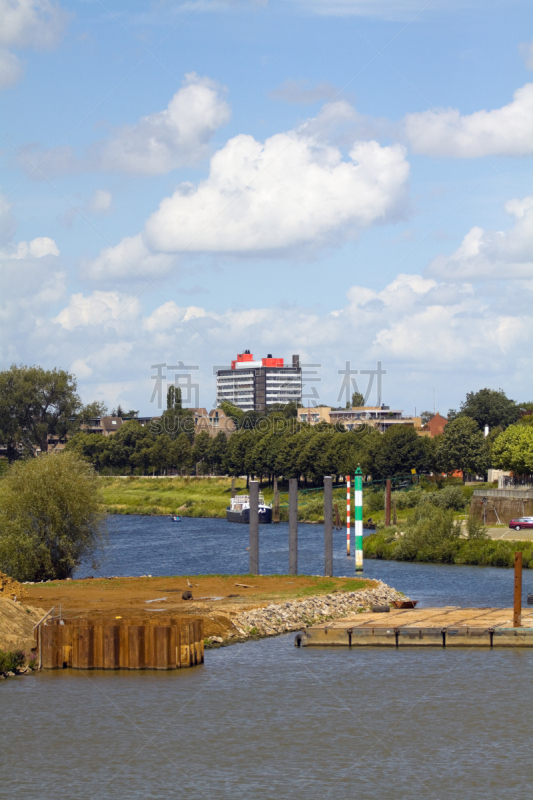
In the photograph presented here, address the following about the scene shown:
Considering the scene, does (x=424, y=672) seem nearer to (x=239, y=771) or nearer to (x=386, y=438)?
(x=239, y=771)

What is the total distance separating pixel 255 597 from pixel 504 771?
2072cm

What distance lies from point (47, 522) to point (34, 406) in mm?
104873

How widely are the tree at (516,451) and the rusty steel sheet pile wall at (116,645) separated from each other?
87.8m

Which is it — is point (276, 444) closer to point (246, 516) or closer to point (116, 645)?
point (246, 516)

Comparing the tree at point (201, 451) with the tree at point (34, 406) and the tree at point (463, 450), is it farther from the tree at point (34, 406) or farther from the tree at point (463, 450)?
the tree at point (463, 450)

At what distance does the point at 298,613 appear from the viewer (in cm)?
4209

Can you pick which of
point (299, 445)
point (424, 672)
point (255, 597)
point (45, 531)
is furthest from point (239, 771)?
point (299, 445)

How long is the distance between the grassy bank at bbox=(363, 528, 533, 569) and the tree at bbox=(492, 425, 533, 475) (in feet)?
117

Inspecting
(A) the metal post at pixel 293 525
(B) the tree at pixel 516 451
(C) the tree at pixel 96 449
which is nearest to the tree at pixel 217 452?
(C) the tree at pixel 96 449

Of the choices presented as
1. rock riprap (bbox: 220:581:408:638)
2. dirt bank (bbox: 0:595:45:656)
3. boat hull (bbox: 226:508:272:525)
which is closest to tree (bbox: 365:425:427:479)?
boat hull (bbox: 226:508:272:525)

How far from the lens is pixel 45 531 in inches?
2336

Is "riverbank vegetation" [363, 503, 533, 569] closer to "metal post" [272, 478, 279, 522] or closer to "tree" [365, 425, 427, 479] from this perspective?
"tree" [365, 425, 427, 479]

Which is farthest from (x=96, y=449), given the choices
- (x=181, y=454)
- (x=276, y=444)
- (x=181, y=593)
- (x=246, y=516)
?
(x=181, y=593)

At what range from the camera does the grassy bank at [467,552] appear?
7669 centimetres
